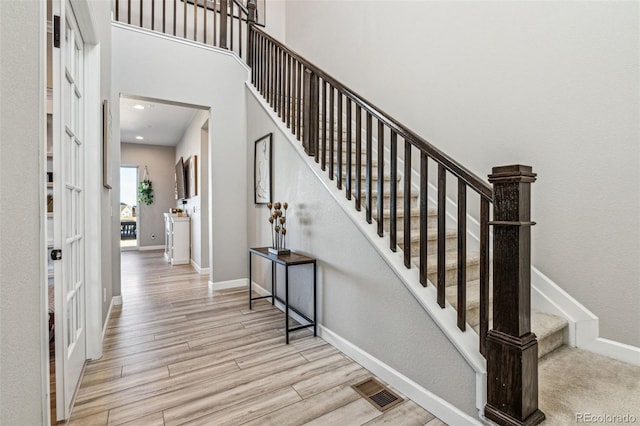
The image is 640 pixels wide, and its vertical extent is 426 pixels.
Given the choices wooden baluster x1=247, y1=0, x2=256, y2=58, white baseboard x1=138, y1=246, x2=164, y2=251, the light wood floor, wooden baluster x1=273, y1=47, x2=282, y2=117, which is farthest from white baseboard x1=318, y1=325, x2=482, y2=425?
white baseboard x1=138, y1=246, x2=164, y2=251

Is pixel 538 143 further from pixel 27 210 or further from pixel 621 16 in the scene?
pixel 27 210

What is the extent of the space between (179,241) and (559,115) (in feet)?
19.4

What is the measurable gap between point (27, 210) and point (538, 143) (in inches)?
107

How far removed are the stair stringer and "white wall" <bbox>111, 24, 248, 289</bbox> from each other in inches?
72.2

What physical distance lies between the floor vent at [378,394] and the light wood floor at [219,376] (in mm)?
49

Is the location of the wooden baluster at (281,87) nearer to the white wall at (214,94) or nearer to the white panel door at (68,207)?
the white wall at (214,94)

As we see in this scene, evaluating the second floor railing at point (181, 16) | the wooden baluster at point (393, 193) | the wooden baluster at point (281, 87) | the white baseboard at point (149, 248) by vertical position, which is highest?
the second floor railing at point (181, 16)


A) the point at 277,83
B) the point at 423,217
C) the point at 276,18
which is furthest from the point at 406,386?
the point at 276,18

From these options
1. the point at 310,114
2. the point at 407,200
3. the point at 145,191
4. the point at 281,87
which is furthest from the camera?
the point at 145,191

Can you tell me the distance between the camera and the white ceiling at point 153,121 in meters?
5.16

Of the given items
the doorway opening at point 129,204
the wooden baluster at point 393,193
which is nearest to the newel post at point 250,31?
the wooden baluster at point 393,193

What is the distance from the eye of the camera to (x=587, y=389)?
159cm

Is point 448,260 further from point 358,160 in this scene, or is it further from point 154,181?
point 154,181

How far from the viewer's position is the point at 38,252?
3.06 feet
